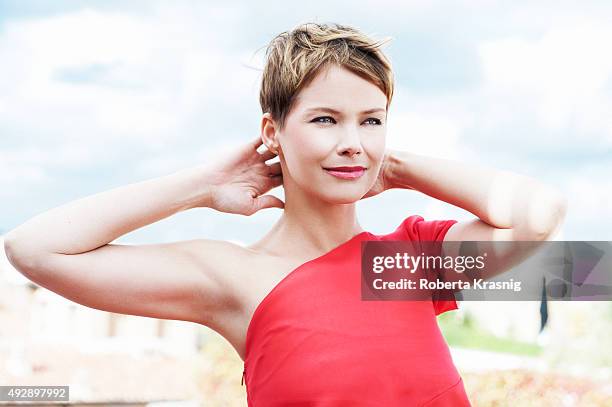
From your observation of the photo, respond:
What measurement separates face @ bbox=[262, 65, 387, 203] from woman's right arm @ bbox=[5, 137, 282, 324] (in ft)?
0.74

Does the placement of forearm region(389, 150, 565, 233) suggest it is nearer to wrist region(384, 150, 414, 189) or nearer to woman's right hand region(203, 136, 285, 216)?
wrist region(384, 150, 414, 189)

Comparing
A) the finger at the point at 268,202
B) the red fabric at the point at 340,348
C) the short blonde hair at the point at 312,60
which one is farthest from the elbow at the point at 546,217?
the finger at the point at 268,202

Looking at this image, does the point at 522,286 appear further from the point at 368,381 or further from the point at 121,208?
the point at 121,208

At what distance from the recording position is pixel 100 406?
507 centimetres

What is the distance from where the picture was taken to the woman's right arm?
1.43 meters

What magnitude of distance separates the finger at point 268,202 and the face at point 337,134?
5.8 inches

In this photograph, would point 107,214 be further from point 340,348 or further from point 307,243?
point 340,348

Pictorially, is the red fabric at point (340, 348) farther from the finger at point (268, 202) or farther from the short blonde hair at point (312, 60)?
the short blonde hair at point (312, 60)

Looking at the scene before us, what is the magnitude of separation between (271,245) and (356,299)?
8.1 inches

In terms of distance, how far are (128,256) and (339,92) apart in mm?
481

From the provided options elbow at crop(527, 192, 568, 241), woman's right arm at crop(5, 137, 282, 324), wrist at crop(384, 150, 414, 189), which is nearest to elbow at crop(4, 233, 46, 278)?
woman's right arm at crop(5, 137, 282, 324)

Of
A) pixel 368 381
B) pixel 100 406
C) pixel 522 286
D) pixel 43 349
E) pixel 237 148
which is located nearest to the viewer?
pixel 368 381

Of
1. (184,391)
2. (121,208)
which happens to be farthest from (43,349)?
(121,208)

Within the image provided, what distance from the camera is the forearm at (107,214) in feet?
4.72
